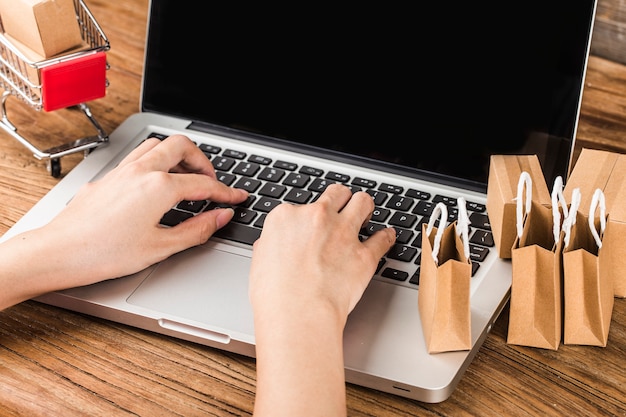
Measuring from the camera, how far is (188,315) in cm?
76

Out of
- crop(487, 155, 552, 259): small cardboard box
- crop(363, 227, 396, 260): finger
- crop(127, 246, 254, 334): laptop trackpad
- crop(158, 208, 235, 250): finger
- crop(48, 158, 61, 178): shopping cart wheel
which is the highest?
crop(487, 155, 552, 259): small cardboard box

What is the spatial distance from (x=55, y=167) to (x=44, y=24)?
0.63ft

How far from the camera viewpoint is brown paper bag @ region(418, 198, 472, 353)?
677mm

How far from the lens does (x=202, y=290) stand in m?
0.80

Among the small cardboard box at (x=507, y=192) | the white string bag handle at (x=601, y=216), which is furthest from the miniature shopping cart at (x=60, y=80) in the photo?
the white string bag handle at (x=601, y=216)

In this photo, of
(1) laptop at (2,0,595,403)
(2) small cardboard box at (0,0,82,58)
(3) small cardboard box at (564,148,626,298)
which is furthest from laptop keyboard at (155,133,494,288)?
(2) small cardboard box at (0,0,82,58)

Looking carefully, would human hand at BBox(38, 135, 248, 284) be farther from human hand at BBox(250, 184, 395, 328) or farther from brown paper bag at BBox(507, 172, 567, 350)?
brown paper bag at BBox(507, 172, 567, 350)

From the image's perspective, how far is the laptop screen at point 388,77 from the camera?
890mm

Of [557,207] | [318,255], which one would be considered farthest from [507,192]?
[318,255]

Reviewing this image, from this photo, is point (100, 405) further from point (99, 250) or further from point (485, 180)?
point (485, 180)

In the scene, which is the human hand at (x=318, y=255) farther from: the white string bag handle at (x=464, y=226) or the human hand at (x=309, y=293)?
the white string bag handle at (x=464, y=226)

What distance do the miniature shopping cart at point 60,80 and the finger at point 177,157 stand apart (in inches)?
6.5

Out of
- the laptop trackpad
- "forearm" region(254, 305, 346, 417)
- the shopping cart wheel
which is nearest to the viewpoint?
"forearm" region(254, 305, 346, 417)

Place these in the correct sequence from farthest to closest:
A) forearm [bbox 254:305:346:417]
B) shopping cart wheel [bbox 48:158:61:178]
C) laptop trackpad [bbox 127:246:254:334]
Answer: shopping cart wheel [bbox 48:158:61:178], laptop trackpad [bbox 127:246:254:334], forearm [bbox 254:305:346:417]
